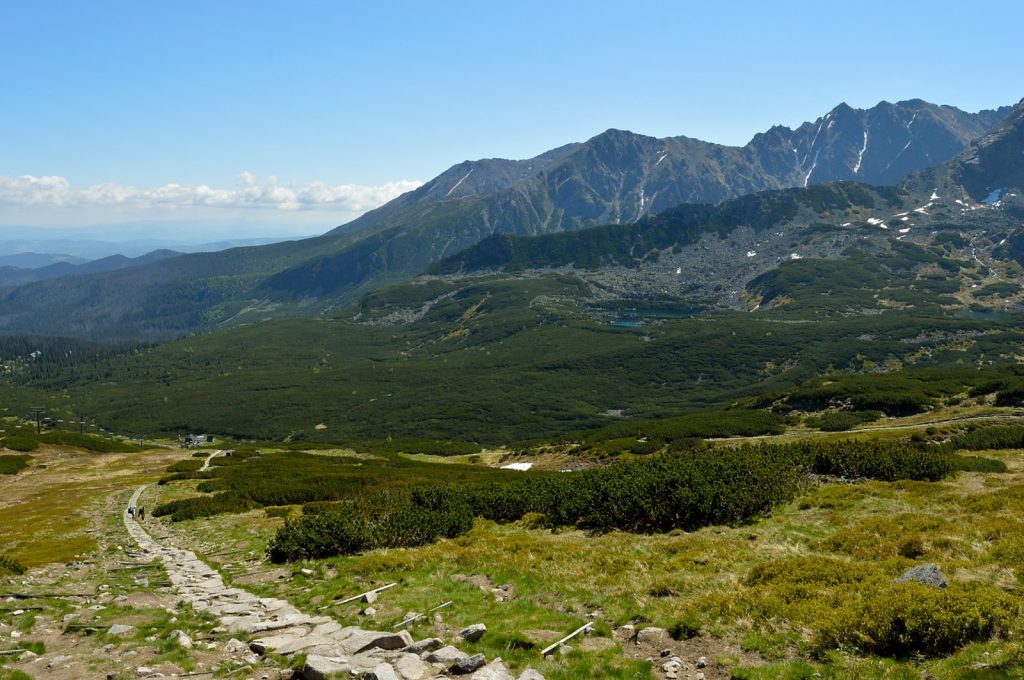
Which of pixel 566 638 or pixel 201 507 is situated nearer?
pixel 566 638

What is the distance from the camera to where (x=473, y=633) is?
14.8 meters

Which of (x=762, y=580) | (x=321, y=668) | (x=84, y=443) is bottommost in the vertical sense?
(x=84, y=443)

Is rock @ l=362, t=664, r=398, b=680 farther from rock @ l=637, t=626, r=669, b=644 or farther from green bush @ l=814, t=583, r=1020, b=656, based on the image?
green bush @ l=814, t=583, r=1020, b=656

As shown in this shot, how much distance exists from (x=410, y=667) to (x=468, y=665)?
1.31 metres

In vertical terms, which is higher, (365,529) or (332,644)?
(332,644)

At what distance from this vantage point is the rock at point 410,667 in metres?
12.6

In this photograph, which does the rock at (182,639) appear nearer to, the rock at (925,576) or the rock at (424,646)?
the rock at (424,646)

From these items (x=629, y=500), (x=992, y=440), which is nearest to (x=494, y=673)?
(x=629, y=500)

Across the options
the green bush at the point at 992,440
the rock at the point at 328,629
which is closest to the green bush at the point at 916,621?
the rock at the point at 328,629

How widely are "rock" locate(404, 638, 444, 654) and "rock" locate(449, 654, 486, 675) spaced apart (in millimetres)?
1263

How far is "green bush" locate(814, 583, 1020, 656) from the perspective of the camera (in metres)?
12.6

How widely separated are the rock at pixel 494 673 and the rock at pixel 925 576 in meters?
10.8

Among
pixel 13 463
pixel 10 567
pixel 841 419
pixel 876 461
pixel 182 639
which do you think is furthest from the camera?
pixel 13 463

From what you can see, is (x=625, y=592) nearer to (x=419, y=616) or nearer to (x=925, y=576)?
(x=419, y=616)
